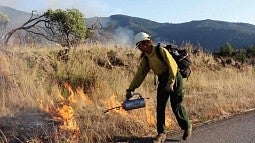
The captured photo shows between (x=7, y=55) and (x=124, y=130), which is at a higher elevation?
(x=7, y=55)

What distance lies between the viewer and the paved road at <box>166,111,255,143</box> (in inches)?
328

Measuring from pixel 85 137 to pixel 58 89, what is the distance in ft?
11.8

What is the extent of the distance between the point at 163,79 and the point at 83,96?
10.5 feet

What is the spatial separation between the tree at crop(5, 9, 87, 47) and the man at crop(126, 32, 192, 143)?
27.0ft

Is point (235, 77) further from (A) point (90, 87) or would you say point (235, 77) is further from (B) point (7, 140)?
(B) point (7, 140)

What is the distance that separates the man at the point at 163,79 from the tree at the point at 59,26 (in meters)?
8.23

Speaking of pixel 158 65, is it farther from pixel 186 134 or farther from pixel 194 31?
pixel 194 31

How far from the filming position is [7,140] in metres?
7.97

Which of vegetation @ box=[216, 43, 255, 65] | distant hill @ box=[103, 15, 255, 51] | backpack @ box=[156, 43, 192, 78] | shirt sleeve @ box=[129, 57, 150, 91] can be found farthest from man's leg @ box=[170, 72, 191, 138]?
distant hill @ box=[103, 15, 255, 51]

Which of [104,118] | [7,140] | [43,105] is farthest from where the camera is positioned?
[43,105]

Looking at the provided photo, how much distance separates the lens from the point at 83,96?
1089cm

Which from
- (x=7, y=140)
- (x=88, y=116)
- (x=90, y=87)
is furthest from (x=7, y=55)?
(x=7, y=140)

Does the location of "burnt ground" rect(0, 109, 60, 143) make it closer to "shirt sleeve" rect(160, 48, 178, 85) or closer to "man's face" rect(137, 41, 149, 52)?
"man's face" rect(137, 41, 149, 52)

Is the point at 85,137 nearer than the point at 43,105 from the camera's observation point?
Yes
